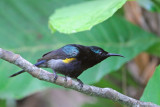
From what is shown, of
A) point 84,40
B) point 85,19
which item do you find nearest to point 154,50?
point 84,40

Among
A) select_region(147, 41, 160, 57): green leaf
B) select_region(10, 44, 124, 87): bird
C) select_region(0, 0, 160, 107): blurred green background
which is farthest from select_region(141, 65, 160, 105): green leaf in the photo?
select_region(147, 41, 160, 57): green leaf

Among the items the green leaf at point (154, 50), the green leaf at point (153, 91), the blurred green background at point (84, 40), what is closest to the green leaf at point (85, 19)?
the green leaf at point (153, 91)

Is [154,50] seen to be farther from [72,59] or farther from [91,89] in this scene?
[91,89]

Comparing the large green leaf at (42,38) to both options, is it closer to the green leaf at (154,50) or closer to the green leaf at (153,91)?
the green leaf at (154,50)

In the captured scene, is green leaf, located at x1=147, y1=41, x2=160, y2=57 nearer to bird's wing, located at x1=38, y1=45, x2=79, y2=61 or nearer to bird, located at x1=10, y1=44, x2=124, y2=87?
bird, located at x1=10, y1=44, x2=124, y2=87

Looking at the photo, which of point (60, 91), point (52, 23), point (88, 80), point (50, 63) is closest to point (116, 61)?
point (88, 80)
